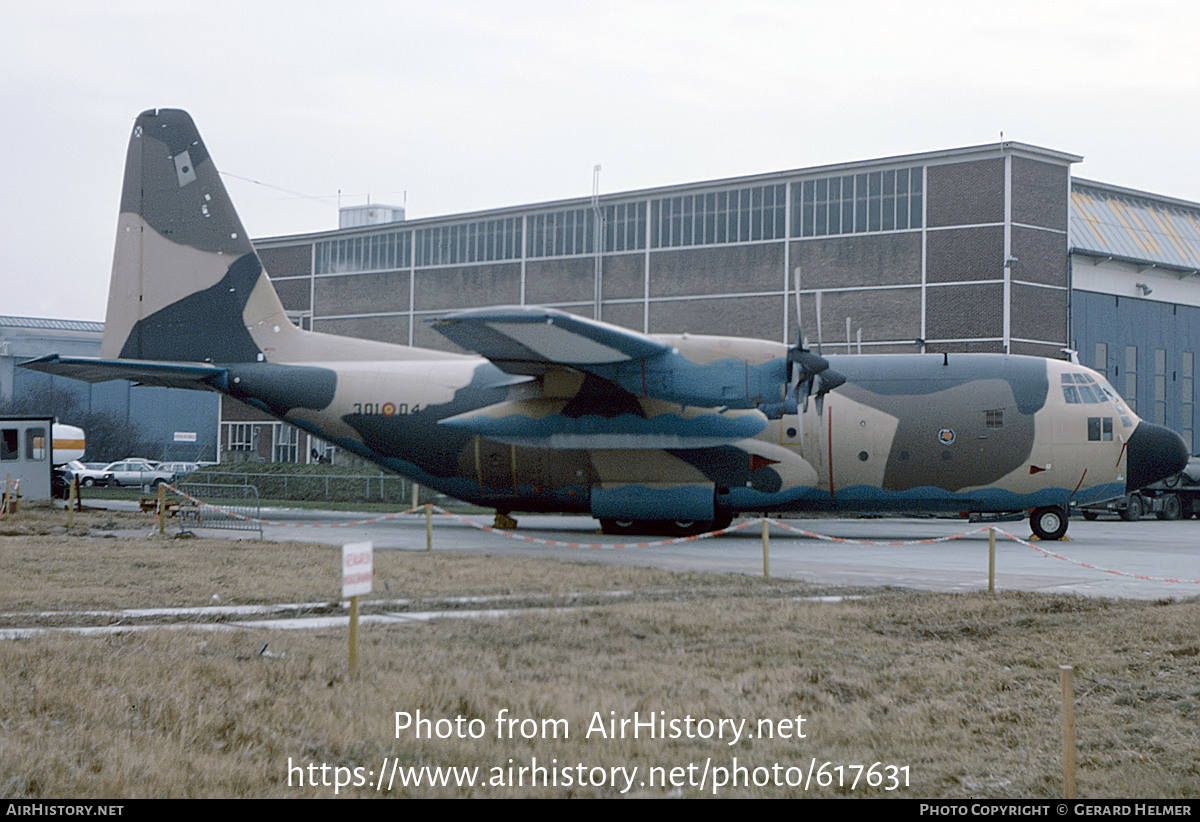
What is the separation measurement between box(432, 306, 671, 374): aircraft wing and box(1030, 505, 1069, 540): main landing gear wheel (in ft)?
32.2

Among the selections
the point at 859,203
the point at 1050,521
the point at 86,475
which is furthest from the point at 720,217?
the point at 86,475


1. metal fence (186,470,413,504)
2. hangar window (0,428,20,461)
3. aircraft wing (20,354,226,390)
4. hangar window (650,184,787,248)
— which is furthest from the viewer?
hangar window (650,184,787,248)

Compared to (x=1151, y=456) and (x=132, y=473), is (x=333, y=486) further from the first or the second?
(x=1151, y=456)

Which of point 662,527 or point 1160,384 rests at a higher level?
point 1160,384

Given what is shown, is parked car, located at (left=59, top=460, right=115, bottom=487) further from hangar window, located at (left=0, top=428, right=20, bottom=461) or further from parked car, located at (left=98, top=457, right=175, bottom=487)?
hangar window, located at (left=0, top=428, right=20, bottom=461)

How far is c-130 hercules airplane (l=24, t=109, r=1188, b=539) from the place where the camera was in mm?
23141

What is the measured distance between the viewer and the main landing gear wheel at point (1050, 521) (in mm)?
25766

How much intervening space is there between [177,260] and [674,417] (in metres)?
13.5

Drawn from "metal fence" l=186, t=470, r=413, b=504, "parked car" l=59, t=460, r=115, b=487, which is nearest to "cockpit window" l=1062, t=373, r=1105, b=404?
"metal fence" l=186, t=470, r=413, b=504

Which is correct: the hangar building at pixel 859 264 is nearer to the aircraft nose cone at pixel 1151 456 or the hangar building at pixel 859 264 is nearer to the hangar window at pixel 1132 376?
the hangar window at pixel 1132 376

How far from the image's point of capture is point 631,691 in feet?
A: 30.0

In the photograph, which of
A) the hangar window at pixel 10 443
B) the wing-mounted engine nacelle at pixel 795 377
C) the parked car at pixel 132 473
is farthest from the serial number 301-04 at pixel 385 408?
the parked car at pixel 132 473

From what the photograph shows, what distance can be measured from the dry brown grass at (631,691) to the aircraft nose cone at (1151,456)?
38.8ft
